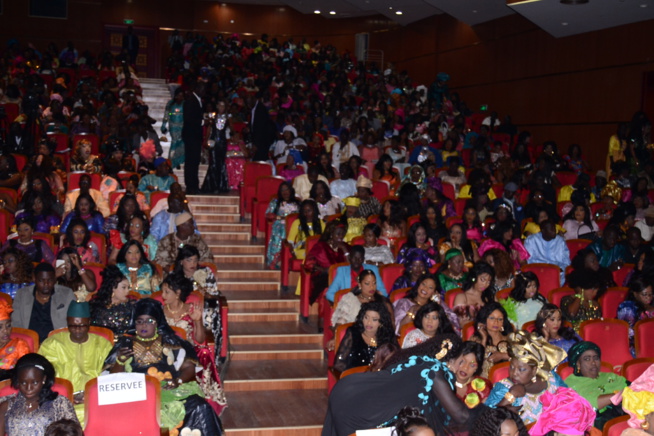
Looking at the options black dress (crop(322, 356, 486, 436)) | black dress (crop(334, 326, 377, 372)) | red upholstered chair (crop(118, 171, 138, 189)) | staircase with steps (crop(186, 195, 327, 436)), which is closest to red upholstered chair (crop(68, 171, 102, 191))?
red upholstered chair (crop(118, 171, 138, 189))

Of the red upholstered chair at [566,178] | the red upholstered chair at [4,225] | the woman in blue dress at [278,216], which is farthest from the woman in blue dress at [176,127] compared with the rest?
the red upholstered chair at [566,178]

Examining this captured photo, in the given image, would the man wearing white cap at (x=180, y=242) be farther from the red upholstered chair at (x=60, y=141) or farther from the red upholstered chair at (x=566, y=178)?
the red upholstered chair at (x=566, y=178)

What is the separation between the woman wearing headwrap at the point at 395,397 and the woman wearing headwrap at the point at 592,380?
1546 mm

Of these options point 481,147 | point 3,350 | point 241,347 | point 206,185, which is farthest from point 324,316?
point 481,147

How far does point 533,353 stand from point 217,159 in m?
6.67

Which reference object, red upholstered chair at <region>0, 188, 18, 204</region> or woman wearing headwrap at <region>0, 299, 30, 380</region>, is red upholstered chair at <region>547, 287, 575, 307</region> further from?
red upholstered chair at <region>0, 188, 18, 204</region>

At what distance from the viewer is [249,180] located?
1015 centimetres

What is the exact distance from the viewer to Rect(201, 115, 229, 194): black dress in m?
10.4

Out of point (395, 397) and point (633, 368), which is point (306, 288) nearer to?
point (633, 368)

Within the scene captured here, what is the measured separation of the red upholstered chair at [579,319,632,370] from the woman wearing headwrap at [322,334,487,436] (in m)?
2.57

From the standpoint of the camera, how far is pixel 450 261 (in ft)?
22.5

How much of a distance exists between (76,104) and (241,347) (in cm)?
737

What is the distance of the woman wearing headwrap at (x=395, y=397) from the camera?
3336mm

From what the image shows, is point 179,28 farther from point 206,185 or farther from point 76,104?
point 206,185
